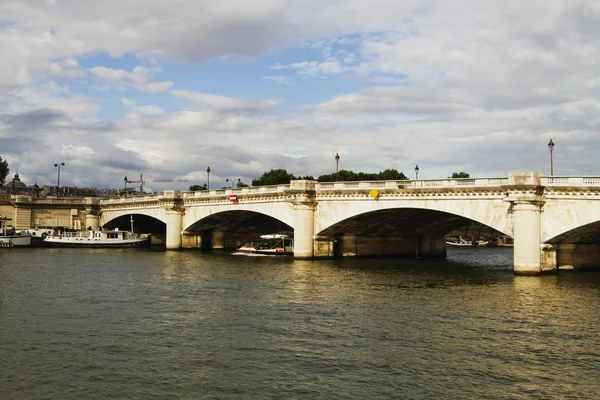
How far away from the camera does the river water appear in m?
18.6

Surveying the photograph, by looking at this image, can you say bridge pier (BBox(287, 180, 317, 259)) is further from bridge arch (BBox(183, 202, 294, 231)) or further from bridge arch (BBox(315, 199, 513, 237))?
bridge arch (BBox(183, 202, 294, 231))

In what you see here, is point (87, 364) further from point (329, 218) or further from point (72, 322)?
point (329, 218)

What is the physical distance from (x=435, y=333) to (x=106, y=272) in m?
32.8

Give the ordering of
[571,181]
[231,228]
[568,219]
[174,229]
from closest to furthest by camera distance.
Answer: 1. [568,219]
2. [571,181]
3. [174,229]
4. [231,228]

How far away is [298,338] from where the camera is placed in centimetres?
2469

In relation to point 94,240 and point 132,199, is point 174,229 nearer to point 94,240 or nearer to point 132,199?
point 132,199

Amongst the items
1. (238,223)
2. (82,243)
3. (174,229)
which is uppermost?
(238,223)

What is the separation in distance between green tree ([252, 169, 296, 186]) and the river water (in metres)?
88.4

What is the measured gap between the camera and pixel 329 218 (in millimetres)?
60344

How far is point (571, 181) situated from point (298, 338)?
2974 centimetres

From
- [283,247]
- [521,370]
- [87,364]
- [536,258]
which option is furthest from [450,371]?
[283,247]

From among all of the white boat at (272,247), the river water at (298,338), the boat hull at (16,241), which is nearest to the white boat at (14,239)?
the boat hull at (16,241)

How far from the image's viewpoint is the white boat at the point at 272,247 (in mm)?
74331

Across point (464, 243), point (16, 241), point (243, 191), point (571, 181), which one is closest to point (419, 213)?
point (571, 181)
